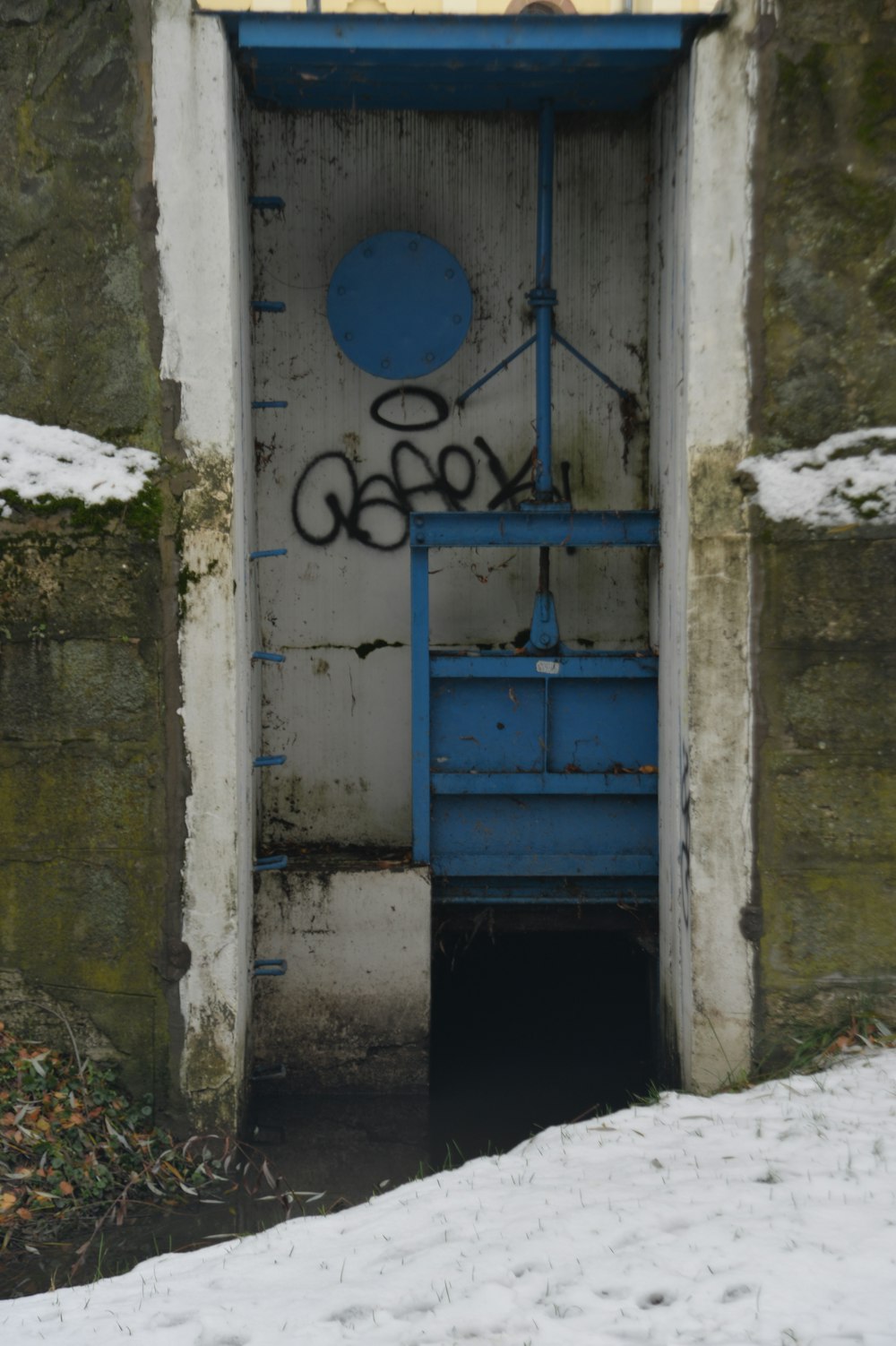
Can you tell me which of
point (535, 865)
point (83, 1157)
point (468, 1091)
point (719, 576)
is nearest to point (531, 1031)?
point (468, 1091)

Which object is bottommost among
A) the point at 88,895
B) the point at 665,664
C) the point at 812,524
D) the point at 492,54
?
the point at 88,895

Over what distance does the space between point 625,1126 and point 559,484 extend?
→ 9.72 ft

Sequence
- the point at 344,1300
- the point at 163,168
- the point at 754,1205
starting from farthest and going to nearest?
1. the point at 163,168
2. the point at 754,1205
3. the point at 344,1300

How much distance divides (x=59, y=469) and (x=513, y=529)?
1.84 m

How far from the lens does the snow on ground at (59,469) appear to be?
431 cm

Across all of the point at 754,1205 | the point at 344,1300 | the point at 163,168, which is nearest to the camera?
the point at 344,1300

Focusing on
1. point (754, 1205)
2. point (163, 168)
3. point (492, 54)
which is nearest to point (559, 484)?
point (492, 54)

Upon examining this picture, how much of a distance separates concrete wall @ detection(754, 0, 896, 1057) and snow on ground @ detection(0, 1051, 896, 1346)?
0.69 meters

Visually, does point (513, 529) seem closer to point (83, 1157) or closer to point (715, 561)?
point (715, 561)

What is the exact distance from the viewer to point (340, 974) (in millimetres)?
5320

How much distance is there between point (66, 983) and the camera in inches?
173

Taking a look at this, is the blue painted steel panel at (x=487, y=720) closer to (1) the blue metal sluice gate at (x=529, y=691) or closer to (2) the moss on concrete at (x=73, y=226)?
(1) the blue metal sluice gate at (x=529, y=691)

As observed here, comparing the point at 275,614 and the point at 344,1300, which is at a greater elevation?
the point at 275,614

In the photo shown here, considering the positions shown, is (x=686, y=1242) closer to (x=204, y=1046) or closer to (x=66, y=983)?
(x=204, y=1046)
